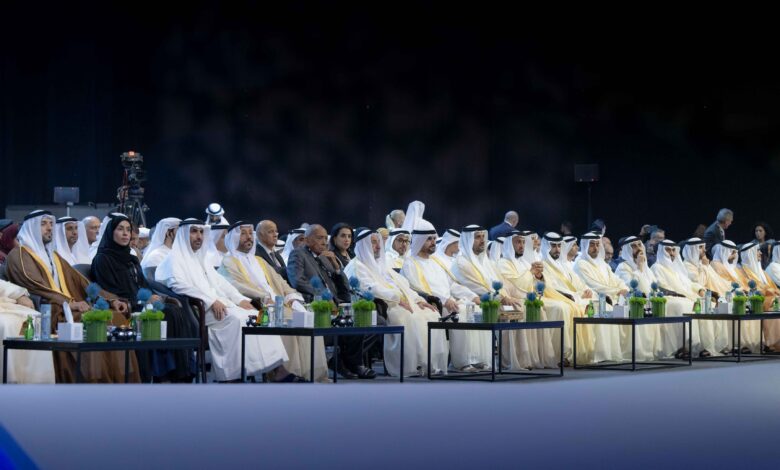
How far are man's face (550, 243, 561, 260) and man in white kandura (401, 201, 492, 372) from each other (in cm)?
131

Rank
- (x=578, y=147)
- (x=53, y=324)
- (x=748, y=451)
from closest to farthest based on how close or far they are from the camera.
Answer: (x=748, y=451), (x=53, y=324), (x=578, y=147)

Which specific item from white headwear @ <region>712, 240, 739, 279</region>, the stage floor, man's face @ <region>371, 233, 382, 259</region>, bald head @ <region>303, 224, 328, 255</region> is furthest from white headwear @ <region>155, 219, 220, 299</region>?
white headwear @ <region>712, 240, 739, 279</region>

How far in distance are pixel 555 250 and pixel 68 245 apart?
14.8ft

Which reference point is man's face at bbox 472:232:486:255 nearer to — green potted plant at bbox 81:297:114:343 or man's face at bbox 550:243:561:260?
man's face at bbox 550:243:561:260

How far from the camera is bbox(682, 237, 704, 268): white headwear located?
39.4 ft

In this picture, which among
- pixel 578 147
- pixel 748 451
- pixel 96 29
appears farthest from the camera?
pixel 578 147

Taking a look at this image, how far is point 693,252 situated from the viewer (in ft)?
39.6

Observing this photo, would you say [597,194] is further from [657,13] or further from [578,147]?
[657,13]

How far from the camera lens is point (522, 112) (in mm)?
16312

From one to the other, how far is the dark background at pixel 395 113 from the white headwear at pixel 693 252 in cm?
363

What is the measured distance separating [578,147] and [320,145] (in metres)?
3.45

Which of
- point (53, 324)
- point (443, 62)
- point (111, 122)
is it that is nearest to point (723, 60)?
point (443, 62)

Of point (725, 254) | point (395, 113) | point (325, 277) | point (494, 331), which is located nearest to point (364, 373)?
point (325, 277)

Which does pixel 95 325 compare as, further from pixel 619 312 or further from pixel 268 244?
pixel 619 312
